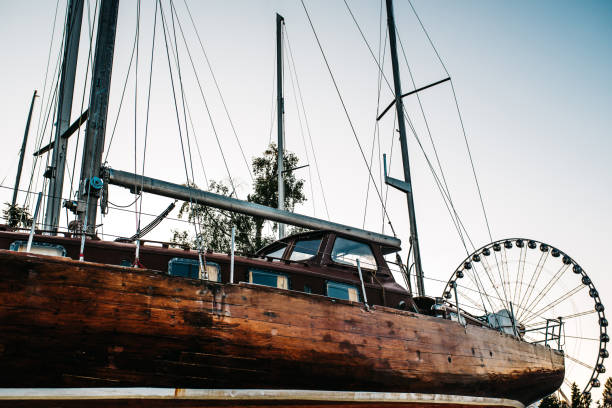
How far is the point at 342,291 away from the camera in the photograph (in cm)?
753

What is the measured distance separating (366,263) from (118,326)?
5.10 metres

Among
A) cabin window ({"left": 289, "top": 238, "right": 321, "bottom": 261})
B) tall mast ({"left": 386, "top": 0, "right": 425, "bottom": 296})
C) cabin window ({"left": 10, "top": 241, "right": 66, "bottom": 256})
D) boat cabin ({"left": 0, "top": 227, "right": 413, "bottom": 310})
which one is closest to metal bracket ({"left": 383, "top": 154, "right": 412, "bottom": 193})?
tall mast ({"left": 386, "top": 0, "right": 425, "bottom": 296})

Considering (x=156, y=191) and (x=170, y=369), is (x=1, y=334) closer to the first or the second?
(x=170, y=369)

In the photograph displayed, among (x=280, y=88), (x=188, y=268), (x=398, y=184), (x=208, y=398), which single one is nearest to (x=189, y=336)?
(x=208, y=398)

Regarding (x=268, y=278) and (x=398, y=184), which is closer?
(x=268, y=278)

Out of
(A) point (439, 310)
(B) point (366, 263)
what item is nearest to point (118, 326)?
(B) point (366, 263)

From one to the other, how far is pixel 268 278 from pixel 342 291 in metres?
1.43

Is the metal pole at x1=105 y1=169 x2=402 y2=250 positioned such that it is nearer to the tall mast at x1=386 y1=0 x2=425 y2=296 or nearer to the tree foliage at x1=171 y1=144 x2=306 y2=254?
the tall mast at x1=386 y1=0 x2=425 y2=296

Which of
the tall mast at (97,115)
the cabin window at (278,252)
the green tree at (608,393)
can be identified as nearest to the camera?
the tall mast at (97,115)

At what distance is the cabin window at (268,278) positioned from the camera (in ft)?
22.1

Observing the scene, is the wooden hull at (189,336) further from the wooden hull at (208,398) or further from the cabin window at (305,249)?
→ the cabin window at (305,249)

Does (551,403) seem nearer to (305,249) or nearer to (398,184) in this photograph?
(398,184)

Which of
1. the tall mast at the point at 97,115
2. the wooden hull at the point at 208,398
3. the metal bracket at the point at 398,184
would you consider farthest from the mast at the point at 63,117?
the metal bracket at the point at 398,184

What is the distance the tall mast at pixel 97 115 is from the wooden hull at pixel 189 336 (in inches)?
78.7
